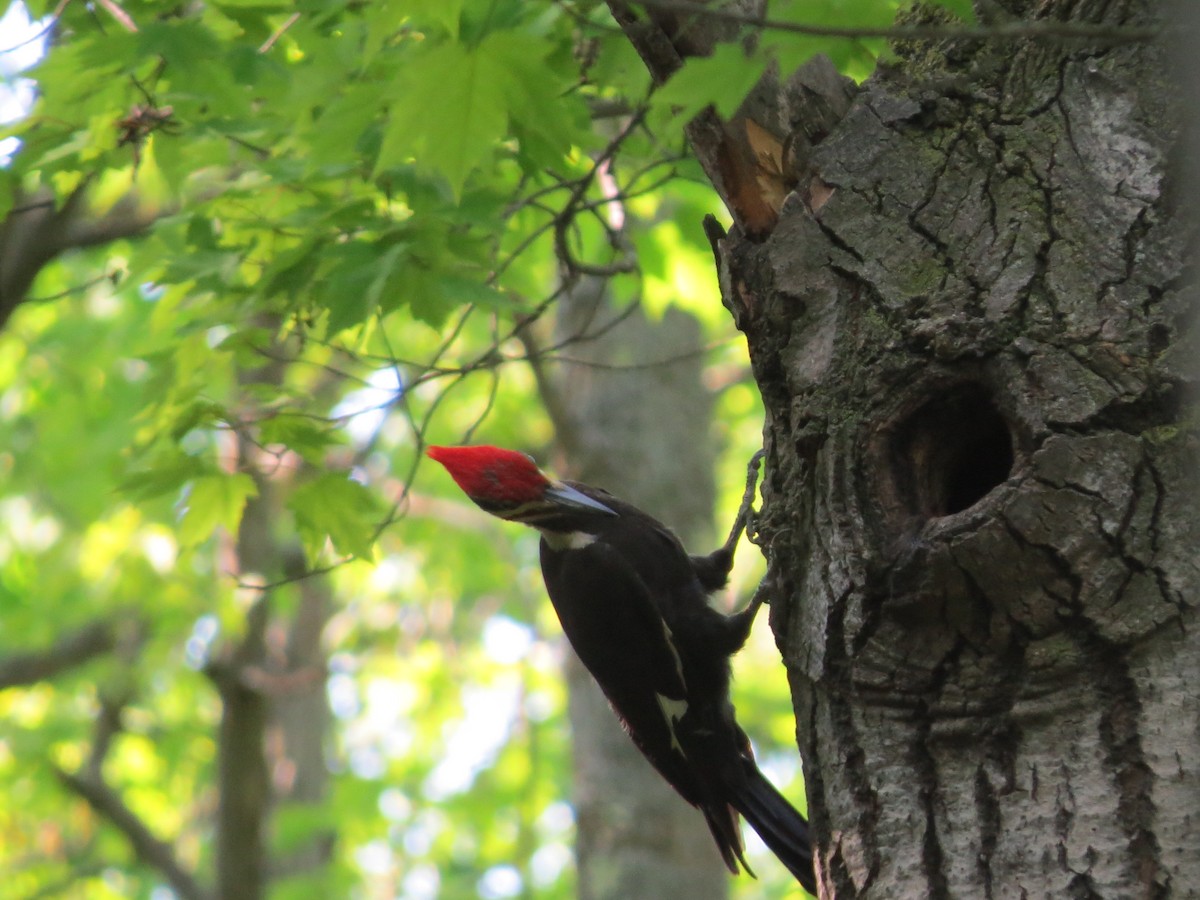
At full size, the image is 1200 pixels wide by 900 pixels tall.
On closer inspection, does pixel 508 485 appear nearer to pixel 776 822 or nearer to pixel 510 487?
pixel 510 487

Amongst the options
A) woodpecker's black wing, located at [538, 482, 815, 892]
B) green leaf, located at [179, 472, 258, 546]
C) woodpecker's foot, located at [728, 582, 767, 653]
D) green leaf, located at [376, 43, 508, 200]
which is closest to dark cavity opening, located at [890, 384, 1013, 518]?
green leaf, located at [376, 43, 508, 200]

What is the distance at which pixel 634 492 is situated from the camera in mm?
5195

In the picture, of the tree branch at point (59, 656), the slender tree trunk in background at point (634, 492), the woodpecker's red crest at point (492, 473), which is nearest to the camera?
the woodpecker's red crest at point (492, 473)

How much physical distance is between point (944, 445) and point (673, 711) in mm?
1366

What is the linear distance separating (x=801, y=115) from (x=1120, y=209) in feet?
1.78

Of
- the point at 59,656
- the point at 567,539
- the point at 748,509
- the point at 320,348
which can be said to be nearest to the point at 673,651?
the point at 567,539

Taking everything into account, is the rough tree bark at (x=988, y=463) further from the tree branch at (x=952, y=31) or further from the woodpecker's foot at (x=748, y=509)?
the woodpecker's foot at (x=748, y=509)

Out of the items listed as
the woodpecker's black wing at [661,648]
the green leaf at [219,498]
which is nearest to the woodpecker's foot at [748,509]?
the woodpecker's black wing at [661,648]

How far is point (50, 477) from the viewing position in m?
7.23

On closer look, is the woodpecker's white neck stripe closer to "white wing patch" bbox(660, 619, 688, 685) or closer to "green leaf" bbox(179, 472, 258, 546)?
"white wing patch" bbox(660, 619, 688, 685)

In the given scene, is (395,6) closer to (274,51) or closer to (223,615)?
(274,51)

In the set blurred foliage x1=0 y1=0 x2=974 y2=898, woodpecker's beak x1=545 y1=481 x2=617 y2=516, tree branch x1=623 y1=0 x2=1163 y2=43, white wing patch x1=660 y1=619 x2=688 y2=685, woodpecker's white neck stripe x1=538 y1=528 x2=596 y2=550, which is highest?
blurred foliage x1=0 y1=0 x2=974 y2=898

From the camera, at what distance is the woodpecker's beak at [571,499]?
10.2ft

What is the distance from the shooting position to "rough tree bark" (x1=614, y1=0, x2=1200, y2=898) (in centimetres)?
162
